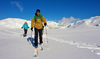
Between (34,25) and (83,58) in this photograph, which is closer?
(83,58)

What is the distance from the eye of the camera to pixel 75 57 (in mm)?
3045

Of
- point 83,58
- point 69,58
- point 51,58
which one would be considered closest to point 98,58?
point 83,58

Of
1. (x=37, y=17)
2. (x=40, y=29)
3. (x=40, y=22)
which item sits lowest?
(x=40, y=29)

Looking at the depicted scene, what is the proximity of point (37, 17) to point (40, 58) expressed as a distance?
2483mm

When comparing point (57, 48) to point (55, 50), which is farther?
point (57, 48)

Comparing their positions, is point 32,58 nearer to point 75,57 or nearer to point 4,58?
point 4,58

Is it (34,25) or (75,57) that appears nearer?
(75,57)

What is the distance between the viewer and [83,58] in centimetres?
294

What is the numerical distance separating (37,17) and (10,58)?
2592mm

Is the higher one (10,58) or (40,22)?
(40,22)

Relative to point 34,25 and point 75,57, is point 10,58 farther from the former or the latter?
point 75,57

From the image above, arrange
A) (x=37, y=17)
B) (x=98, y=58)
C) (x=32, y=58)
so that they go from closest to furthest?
(x=98, y=58) < (x=32, y=58) < (x=37, y=17)

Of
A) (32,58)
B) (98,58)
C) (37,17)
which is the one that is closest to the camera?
(98,58)

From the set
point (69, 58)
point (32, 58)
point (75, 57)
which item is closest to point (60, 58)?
point (69, 58)
